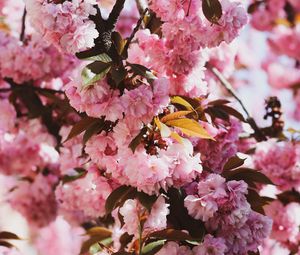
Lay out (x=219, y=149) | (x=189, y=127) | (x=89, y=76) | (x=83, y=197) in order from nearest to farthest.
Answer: (x=89, y=76)
(x=189, y=127)
(x=219, y=149)
(x=83, y=197)

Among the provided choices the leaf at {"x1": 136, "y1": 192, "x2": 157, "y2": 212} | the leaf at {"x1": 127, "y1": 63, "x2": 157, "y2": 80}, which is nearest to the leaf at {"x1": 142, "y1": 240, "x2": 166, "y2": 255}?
the leaf at {"x1": 136, "y1": 192, "x2": 157, "y2": 212}

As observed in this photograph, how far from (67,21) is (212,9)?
1.45 feet

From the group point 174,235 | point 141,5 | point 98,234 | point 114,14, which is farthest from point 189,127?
point 98,234

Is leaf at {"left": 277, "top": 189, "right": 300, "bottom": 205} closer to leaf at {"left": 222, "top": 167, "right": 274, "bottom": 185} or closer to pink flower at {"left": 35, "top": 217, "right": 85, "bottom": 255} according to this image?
leaf at {"left": 222, "top": 167, "right": 274, "bottom": 185}

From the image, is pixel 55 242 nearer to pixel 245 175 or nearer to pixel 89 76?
pixel 245 175

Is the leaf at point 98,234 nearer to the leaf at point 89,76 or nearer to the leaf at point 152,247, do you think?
the leaf at point 152,247

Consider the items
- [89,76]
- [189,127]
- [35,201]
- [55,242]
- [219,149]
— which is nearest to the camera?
[89,76]

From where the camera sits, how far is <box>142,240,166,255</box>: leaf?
6.56 feet

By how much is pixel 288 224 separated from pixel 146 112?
120 centimetres

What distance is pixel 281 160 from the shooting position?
2967mm

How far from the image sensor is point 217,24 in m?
2.15

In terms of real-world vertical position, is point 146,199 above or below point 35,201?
above

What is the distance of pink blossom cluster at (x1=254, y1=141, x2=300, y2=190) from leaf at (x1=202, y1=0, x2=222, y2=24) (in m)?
0.95

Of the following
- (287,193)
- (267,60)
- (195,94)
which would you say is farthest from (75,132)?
(267,60)
